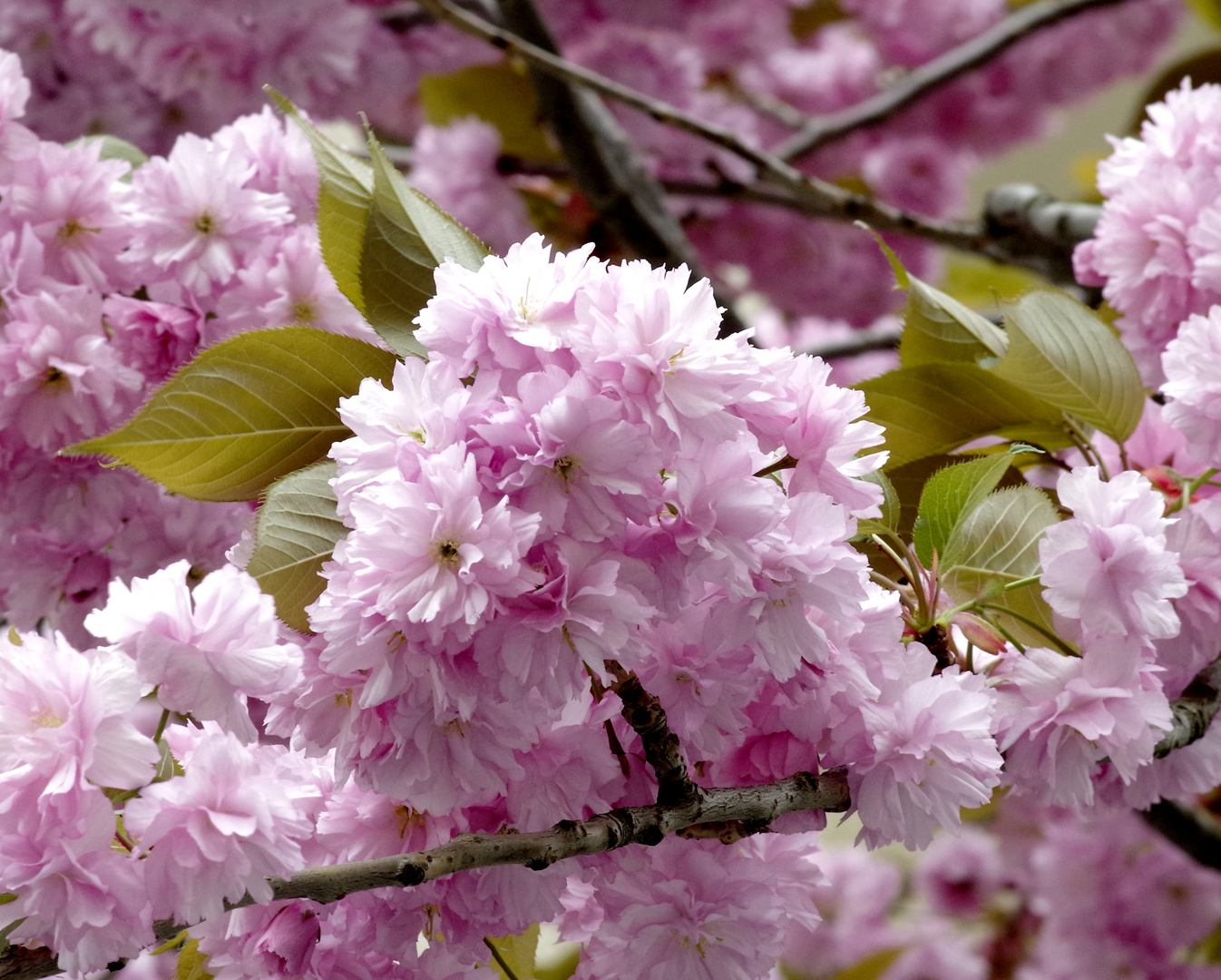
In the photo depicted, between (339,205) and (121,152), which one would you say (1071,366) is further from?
(121,152)

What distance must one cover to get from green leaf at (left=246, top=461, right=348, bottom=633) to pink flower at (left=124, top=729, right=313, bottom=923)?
6cm

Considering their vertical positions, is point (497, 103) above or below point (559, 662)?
below

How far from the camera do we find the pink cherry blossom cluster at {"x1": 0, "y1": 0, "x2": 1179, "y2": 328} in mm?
1100

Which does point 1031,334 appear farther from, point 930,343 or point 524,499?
point 524,499

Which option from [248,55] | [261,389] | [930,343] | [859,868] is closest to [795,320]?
[859,868]

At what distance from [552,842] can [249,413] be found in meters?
0.21

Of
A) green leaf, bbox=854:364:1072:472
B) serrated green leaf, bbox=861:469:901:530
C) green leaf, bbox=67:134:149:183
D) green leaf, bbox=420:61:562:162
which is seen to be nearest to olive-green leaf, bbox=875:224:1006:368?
green leaf, bbox=854:364:1072:472

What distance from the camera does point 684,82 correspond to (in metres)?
1.65

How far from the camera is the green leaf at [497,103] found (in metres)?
1.41

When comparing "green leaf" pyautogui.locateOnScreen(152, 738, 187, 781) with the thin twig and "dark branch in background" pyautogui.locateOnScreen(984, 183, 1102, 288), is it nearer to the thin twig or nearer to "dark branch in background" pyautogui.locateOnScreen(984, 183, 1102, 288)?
the thin twig

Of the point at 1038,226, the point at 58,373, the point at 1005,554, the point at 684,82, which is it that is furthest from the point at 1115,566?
the point at 684,82

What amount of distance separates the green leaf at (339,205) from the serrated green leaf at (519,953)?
0.99 feet

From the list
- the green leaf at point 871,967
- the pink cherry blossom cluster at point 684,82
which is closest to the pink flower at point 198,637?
the pink cherry blossom cluster at point 684,82

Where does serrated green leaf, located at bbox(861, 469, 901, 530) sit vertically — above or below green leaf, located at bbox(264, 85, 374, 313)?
below
